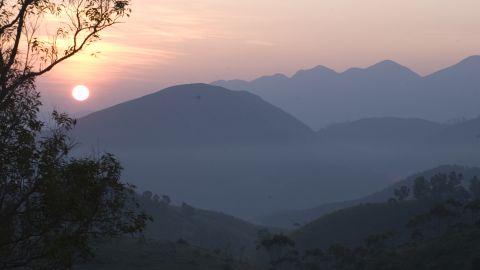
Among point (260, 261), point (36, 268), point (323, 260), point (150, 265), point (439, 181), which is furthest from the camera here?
point (439, 181)

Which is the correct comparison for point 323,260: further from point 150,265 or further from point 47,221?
point 47,221

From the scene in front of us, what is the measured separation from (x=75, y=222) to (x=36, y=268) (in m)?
4.10

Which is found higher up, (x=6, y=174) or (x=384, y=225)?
(x=6, y=174)

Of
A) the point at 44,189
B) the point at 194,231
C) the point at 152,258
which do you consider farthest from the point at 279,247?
the point at 44,189

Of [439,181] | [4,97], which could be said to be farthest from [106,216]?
[439,181]

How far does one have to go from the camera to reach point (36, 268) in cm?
2405

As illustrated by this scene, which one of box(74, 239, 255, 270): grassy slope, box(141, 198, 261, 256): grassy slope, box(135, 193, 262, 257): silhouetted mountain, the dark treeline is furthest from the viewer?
box(141, 198, 261, 256): grassy slope

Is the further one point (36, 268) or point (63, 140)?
point (36, 268)

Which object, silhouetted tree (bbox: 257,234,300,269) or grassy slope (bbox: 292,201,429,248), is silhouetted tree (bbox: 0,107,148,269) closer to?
silhouetted tree (bbox: 257,234,300,269)

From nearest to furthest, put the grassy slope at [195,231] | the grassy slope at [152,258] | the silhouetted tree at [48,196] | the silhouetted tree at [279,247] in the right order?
the silhouetted tree at [48,196] → the grassy slope at [152,258] → the silhouetted tree at [279,247] → the grassy slope at [195,231]

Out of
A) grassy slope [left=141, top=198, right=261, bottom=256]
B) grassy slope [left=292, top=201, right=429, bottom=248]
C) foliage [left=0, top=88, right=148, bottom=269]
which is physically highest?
foliage [left=0, top=88, right=148, bottom=269]

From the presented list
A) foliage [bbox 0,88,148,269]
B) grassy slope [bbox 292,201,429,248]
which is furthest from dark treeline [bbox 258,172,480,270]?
foliage [bbox 0,88,148,269]

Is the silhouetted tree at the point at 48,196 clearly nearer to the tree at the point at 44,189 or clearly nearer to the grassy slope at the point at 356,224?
the tree at the point at 44,189

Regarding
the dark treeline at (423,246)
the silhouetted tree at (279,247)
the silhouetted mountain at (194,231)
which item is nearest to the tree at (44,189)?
the dark treeline at (423,246)
